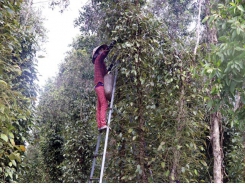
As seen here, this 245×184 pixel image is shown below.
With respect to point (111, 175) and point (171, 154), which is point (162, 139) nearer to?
point (171, 154)

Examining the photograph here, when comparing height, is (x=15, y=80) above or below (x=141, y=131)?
above

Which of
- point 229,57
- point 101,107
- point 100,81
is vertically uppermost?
point 100,81

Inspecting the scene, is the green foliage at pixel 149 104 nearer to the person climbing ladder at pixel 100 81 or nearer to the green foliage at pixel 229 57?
the person climbing ladder at pixel 100 81

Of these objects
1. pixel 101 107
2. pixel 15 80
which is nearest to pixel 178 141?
pixel 101 107

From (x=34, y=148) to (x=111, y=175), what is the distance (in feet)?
27.2

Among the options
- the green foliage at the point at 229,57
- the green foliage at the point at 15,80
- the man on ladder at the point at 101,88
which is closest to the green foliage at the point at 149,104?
the man on ladder at the point at 101,88

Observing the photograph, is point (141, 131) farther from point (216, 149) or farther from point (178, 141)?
point (216, 149)

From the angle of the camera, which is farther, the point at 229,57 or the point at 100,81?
the point at 100,81

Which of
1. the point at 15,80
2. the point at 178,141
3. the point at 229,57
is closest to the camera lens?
the point at 229,57

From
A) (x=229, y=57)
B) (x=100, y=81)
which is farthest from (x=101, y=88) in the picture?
(x=229, y=57)

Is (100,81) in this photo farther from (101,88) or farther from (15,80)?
(15,80)

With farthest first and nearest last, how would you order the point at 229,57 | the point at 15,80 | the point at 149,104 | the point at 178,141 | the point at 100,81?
the point at 15,80, the point at 100,81, the point at 149,104, the point at 178,141, the point at 229,57

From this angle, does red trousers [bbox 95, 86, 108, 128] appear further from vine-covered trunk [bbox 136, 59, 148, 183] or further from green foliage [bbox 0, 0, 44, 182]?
green foliage [bbox 0, 0, 44, 182]

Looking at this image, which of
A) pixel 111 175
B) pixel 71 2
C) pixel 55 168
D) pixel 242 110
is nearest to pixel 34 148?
pixel 55 168
